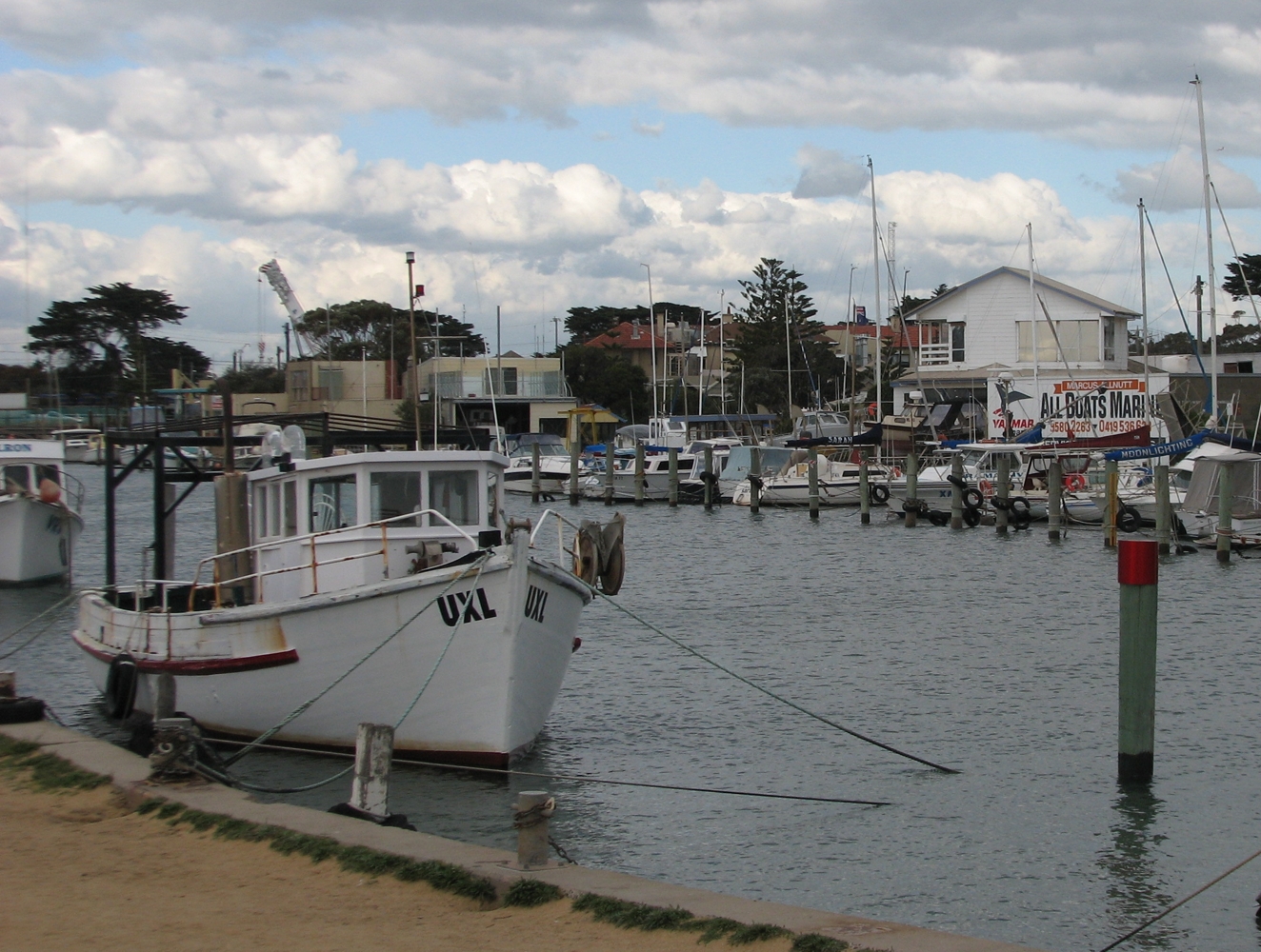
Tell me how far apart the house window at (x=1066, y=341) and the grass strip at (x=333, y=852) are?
191ft

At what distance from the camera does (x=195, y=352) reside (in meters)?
100

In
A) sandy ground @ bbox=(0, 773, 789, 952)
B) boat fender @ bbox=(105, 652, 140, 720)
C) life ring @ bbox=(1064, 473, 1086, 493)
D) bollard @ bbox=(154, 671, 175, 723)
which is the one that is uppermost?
life ring @ bbox=(1064, 473, 1086, 493)

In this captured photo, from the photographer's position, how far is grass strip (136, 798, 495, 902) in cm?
773

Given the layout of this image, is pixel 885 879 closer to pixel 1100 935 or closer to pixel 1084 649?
pixel 1100 935

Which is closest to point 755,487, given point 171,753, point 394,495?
point 394,495

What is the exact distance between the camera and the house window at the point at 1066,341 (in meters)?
62.4

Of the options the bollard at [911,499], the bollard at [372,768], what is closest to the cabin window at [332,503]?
the bollard at [372,768]

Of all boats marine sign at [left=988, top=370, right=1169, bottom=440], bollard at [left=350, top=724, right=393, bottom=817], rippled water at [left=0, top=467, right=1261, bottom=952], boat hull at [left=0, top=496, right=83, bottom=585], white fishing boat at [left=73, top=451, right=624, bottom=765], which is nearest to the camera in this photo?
bollard at [left=350, top=724, right=393, bottom=817]

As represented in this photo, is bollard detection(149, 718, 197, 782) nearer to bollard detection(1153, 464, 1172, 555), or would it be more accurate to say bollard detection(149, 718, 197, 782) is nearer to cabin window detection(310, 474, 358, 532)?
cabin window detection(310, 474, 358, 532)

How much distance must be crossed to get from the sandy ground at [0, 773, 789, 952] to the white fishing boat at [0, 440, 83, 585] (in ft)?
75.7

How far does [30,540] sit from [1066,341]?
47858 millimetres

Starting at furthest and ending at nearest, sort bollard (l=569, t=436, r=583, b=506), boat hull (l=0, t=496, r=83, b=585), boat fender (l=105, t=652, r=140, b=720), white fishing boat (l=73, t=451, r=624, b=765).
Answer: bollard (l=569, t=436, r=583, b=506) < boat hull (l=0, t=496, r=83, b=585) < boat fender (l=105, t=652, r=140, b=720) < white fishing boat (l=73, t=451, r=624, b=765)

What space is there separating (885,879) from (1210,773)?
16.8 feet

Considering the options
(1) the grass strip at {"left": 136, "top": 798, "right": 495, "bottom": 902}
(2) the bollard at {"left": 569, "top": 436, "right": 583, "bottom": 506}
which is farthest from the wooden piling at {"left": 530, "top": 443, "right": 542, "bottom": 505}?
(1) the grass strip at {"left": 136, "top": 798, "right": 495, "bottom": 902}
